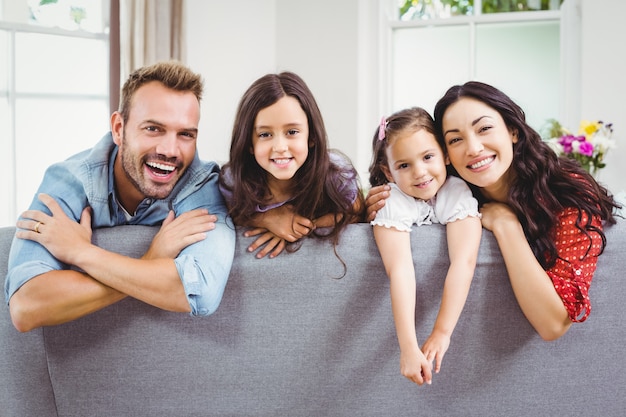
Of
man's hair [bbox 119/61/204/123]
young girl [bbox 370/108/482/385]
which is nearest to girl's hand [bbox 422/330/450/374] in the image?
young girl [bbox 370/108/482/385]

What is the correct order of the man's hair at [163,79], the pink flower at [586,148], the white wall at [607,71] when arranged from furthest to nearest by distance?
1. the white wall at [607,71]
2. the pink flower at [586,148]
3. the man's hair at [163,79]

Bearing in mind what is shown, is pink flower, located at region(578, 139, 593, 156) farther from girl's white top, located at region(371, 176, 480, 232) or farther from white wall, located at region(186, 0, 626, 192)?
girl's white top, located at region(371, 176, 480, 232)

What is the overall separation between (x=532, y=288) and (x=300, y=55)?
3.77 meters

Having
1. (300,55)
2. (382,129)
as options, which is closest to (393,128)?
(382,129)

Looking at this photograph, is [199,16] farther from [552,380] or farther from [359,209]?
[552,380]

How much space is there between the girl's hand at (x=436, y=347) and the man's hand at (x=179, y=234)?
23.8 inches

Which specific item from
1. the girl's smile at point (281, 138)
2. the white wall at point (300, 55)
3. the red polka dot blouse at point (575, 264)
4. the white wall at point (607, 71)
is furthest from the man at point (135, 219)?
the white wall at point (607, 71)

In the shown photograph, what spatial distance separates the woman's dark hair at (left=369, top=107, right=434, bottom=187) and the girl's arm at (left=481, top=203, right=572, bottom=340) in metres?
0.38

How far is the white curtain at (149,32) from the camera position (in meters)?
4.21

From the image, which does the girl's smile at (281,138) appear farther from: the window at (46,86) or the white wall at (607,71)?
the white wall at (607,71)

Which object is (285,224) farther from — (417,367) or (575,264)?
(575,264)

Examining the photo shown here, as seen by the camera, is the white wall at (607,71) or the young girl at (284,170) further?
the white wall at (607,71)

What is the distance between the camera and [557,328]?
1576 millimetres

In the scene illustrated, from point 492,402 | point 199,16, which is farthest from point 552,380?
point 199,16
